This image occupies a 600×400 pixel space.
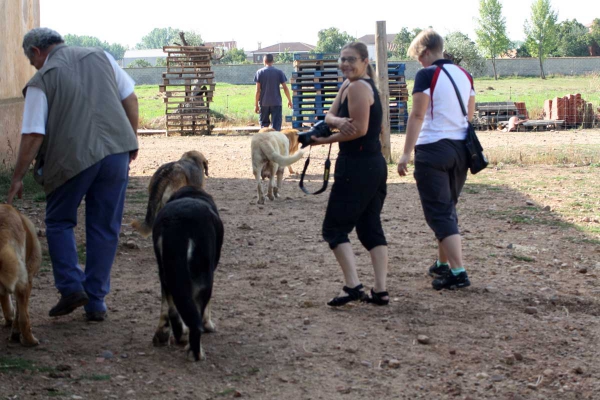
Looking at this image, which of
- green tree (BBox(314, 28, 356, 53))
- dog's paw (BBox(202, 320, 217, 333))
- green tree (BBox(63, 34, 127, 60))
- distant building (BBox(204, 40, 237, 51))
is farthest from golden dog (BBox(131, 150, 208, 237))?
green tree (BBox(63, 34, 127, 60))

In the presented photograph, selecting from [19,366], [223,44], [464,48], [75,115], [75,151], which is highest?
[223,44]

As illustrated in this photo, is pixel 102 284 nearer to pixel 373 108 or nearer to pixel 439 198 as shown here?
pixel 373 108

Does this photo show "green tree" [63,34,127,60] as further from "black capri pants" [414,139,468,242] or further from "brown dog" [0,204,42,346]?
"brown dog" [0,204,42,346]

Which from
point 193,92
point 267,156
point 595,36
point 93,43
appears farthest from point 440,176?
point 93,43

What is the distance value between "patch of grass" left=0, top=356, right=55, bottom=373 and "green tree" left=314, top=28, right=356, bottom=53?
8496 cm

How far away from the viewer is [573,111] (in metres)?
23.0

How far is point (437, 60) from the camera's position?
19.4ft

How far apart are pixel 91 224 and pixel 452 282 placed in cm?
301

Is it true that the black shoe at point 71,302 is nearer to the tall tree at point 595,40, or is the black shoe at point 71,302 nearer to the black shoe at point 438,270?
the black shoe at point 438,270

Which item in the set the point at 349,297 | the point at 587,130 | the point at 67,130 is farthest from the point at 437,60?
the point at 587,130

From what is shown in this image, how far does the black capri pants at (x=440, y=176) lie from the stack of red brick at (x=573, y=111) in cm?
1825

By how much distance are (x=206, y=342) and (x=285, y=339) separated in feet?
1.78

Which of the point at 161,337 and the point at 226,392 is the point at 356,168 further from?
the point at 226,392

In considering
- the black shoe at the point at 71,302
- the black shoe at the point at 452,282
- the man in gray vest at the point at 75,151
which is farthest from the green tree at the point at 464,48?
the black shoe at the point at 71,302
